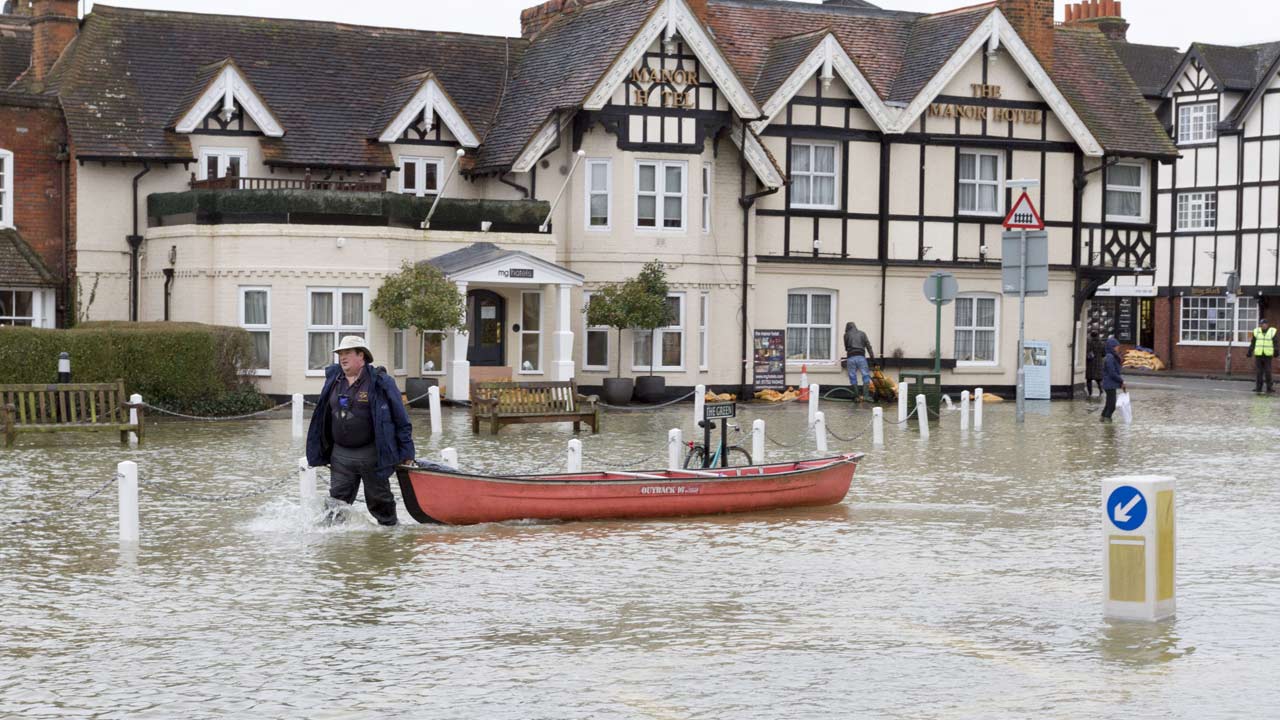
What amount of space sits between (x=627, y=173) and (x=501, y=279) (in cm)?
445

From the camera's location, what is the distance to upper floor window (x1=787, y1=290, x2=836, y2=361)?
136 feet

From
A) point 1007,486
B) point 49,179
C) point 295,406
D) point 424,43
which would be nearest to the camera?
point 1007,486

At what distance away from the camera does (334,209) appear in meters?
35.0

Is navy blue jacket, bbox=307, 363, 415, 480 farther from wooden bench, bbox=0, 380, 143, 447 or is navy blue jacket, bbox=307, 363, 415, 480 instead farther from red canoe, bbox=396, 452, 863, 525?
wooden bench, bbox=0, 380, 143, 447

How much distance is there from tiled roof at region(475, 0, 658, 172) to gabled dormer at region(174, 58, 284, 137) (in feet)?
15.8

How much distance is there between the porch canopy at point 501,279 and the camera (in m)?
35.1

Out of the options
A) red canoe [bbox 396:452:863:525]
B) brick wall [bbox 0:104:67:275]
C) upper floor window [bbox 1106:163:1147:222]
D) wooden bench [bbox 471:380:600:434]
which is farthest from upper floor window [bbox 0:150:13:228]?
upper floor window [bbox 1106:163:1147:222]

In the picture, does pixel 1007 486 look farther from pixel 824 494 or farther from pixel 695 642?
pixel 695 642

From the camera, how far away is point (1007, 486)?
21.5 metres

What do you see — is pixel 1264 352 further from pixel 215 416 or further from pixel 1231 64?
pixel 215 416

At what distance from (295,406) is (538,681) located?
704 inches

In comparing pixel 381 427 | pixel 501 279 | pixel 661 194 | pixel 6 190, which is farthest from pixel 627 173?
pixel 381 427

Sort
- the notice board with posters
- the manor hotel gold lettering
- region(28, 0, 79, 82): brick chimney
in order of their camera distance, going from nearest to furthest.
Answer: the manor hotel gold lettering < region(28, 0, 79, 82): brick chimney < the notice board with posters

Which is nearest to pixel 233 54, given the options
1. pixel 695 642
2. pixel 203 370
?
pixel 203 370
